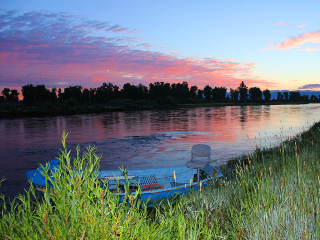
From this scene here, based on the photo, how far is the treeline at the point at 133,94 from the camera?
10144 centimetres

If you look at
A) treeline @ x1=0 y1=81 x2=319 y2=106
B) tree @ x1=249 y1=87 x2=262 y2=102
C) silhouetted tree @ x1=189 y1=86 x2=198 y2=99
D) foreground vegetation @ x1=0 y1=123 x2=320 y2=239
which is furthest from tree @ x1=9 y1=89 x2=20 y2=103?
tree @ x1=249 y1=87 x2=262 y2=102

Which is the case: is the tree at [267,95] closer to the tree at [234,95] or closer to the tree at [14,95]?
the tree at [234,95]

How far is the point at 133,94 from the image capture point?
133m

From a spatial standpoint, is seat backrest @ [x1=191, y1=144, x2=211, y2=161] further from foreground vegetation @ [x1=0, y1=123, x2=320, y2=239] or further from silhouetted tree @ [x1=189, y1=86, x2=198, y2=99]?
silhouetted tree @ [x1=189, y1=86, x2=198, y2=99]

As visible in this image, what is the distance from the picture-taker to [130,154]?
55.5 ft

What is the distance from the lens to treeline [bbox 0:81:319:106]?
101438mm

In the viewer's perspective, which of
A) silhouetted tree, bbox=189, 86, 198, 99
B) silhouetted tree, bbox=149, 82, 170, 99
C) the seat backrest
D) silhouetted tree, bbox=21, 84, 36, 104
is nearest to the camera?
the seat backrest

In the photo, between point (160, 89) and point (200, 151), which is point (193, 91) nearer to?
point (160, 89)

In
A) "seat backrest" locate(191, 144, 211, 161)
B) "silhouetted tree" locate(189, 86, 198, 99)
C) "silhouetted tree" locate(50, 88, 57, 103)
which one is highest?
Result: "silhouetted tree" locate(189, 86, 198, 99)

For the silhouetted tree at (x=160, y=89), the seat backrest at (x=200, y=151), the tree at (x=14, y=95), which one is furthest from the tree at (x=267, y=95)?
the seat backrest at (x=200, y=151)

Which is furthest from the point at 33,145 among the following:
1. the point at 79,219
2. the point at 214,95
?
the point at 214,95

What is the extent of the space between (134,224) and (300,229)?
2.47 metres

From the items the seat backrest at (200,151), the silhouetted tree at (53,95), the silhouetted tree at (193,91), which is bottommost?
the seat backrest at (200,151)

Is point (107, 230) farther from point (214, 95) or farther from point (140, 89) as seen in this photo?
point (214, 95)
